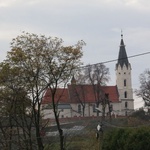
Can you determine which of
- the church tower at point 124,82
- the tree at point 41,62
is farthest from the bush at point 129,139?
the church tower at point 124,82

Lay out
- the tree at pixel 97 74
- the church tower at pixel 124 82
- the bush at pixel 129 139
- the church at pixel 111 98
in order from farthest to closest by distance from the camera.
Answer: the church tower at pixel 124 82
the church at pixel 111 98
the tree at pixel 97 74
the bush at pixel 129 139

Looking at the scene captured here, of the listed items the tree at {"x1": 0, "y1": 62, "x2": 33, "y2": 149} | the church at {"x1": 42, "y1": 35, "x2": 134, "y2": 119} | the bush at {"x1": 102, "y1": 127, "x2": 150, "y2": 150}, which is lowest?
the bush at {"x1": 102, "y1": 127, "x2": 150, "y2": 150}

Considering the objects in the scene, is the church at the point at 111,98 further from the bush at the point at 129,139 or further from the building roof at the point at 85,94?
the bush at the point at 129,139

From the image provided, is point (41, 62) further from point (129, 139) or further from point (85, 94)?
point (85, 94)

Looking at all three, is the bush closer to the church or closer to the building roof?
the building roof

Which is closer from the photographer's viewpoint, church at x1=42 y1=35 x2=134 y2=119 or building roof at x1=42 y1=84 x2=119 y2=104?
building roof at x1=42 y1=84 x2=119 y2=104

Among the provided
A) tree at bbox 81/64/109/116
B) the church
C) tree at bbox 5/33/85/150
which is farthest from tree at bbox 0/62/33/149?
Answer: the church

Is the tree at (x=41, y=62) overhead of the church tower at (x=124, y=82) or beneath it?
beneath

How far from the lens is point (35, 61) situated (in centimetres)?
2405

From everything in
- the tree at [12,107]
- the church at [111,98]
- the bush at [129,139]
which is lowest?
the bush at [129,139]

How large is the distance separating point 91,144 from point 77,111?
80139mm

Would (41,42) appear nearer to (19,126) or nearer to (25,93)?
(25,93)

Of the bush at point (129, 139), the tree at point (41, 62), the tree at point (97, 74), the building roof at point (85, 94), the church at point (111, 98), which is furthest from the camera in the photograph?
the church at point (111, 98)

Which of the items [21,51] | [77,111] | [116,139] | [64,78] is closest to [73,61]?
[64,78]
